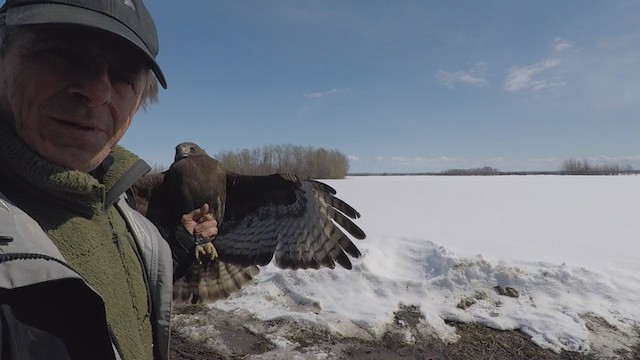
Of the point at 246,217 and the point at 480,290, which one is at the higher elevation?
the point at 246,217

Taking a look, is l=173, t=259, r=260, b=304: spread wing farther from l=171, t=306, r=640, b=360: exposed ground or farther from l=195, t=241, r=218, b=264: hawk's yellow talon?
l=171, t=306, r=640, b=360: exposed ground

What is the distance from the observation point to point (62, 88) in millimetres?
1052

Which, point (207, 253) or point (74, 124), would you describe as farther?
point (207, 253)

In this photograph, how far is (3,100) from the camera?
1.05 metres

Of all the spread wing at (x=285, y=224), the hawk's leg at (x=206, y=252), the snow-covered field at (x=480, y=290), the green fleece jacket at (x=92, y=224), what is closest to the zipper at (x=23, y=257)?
the green fleece jacket at (x=92, y=224)

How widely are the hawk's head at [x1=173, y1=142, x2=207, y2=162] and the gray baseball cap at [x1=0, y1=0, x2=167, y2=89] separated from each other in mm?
4024

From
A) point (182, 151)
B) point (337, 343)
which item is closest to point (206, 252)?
point (182, 151)

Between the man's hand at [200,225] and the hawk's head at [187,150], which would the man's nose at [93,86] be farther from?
the hawk's head at [187,150]

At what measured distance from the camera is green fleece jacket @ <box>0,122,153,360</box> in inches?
41.9

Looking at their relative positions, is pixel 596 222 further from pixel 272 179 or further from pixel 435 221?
pixel 272 179

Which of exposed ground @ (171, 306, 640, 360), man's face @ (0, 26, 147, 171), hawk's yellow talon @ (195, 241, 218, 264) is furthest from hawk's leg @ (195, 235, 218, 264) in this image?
man's face @ (0, 26, 147, 171)

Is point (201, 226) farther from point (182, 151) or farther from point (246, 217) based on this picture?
point (182, 151)

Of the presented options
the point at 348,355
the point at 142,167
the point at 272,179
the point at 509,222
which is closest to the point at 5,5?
the point at 142,167

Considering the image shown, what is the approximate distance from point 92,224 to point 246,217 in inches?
141
